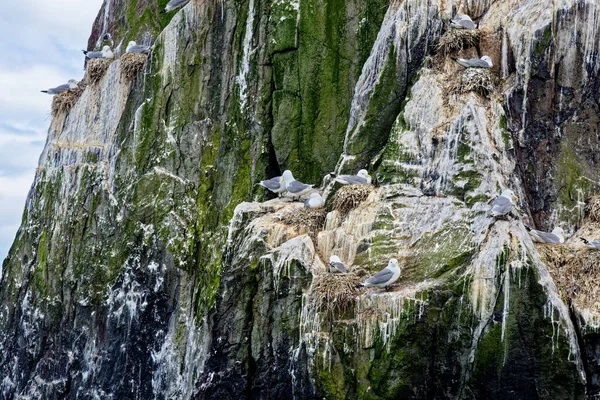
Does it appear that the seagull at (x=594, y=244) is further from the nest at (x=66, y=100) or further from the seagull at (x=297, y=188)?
the nest at (x=66, y=100)

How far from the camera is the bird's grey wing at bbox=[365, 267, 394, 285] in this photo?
61.9 feet

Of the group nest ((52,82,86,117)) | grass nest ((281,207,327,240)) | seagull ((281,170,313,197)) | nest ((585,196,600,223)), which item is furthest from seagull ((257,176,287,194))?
nest ((52,82,86,117))

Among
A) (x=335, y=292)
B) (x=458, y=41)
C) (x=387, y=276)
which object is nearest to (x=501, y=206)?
(x=387, y=276)

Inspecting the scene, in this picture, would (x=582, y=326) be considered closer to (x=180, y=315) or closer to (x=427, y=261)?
(x=427, y=261)

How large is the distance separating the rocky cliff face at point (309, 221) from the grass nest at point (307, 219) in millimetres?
56

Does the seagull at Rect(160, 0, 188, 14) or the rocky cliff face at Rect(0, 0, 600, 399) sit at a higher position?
the seagull at Rect(160, 0, 188, 14)

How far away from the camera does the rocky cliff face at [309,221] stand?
18.6 meters

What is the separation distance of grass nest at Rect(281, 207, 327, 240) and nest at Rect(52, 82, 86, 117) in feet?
36.9

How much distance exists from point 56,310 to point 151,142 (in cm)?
492

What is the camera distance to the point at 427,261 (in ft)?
63.7

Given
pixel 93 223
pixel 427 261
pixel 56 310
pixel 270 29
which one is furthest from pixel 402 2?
pixel 56 310

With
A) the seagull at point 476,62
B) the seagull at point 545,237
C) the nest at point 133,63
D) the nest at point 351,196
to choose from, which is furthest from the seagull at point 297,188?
the nest at point 133,63

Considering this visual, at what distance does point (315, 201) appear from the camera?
21578 mm

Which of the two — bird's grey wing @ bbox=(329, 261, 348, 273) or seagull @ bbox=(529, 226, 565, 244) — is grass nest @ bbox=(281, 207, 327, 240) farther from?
seagull @ bbox=(529, 226, 565, 244)
